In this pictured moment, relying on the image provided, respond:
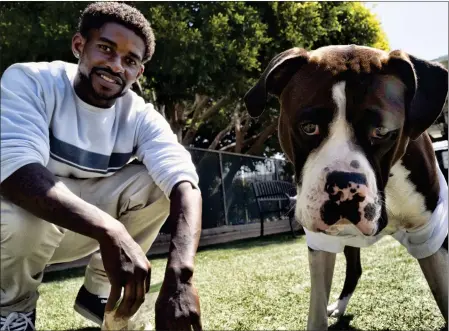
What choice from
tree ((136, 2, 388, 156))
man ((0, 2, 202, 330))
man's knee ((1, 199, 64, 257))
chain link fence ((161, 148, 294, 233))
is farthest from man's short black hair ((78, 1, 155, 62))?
tree ((136, 2, 388, 156))

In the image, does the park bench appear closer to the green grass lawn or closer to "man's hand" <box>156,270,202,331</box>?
the green grass lawn

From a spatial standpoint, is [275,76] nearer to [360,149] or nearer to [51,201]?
[360,149]

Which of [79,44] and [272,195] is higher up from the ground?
[79,44]

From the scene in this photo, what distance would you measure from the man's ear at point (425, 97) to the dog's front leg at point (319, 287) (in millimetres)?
634

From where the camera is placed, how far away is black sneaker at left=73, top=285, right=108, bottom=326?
239 cm

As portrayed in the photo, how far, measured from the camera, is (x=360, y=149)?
165 cm

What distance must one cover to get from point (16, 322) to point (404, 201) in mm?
1618

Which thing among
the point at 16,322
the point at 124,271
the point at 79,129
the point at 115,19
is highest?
the point at 115,19

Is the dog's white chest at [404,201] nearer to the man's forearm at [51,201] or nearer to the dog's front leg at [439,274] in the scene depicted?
the dog's front leg at [439,274]

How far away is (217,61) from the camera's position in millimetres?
7770

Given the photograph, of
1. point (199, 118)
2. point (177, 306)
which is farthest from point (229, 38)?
point (177, 306)

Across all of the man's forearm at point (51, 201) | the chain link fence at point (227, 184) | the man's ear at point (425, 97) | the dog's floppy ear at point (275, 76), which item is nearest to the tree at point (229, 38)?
the chain link fence at point (227, 184)

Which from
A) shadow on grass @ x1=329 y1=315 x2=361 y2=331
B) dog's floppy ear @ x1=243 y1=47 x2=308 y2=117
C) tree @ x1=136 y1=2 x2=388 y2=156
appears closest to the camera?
dog's floppy ear @ x1=243 y1=47 x2=308 y2=117

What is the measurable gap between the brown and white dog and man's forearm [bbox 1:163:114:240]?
716mm
